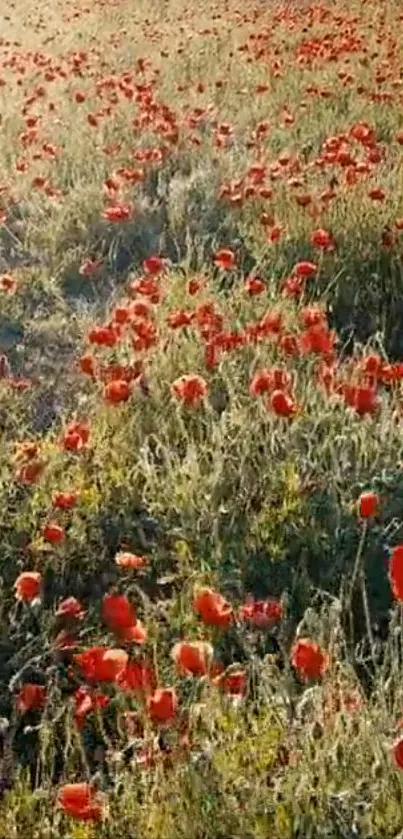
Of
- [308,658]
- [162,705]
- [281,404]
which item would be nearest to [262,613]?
[308,658]

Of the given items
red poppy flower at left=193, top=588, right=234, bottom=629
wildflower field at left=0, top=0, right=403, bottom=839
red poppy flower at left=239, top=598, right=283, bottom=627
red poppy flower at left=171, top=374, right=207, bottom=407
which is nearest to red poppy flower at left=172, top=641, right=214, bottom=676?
wildflower field at left=0, top=0, right=403, bottom=839

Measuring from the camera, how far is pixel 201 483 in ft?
9.64

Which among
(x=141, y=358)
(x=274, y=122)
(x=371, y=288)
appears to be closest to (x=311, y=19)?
(x=274, y=122)

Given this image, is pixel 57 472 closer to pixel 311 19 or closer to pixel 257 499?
pixel 257 499

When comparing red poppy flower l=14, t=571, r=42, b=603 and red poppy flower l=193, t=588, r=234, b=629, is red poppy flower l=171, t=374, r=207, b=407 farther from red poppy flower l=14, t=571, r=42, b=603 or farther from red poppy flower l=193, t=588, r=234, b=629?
red poppy flower l=193, t=588, r=234, b=629

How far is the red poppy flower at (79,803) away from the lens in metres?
1.79

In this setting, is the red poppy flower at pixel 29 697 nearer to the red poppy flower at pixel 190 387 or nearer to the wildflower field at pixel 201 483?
the wildflower field at pixel 201 483

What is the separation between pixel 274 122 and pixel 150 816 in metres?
5.15

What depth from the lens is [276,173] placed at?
4922 millimetres

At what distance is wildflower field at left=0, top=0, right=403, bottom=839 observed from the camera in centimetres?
194

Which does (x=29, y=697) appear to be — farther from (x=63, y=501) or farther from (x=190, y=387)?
(x=190, y=387)

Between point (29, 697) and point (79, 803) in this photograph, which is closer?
point (79, 803)

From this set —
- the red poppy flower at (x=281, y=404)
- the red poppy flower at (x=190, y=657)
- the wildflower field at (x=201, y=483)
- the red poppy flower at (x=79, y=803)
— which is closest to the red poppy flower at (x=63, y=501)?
the wildflower field at (x=201, y=483)

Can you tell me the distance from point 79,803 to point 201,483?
1233mm
